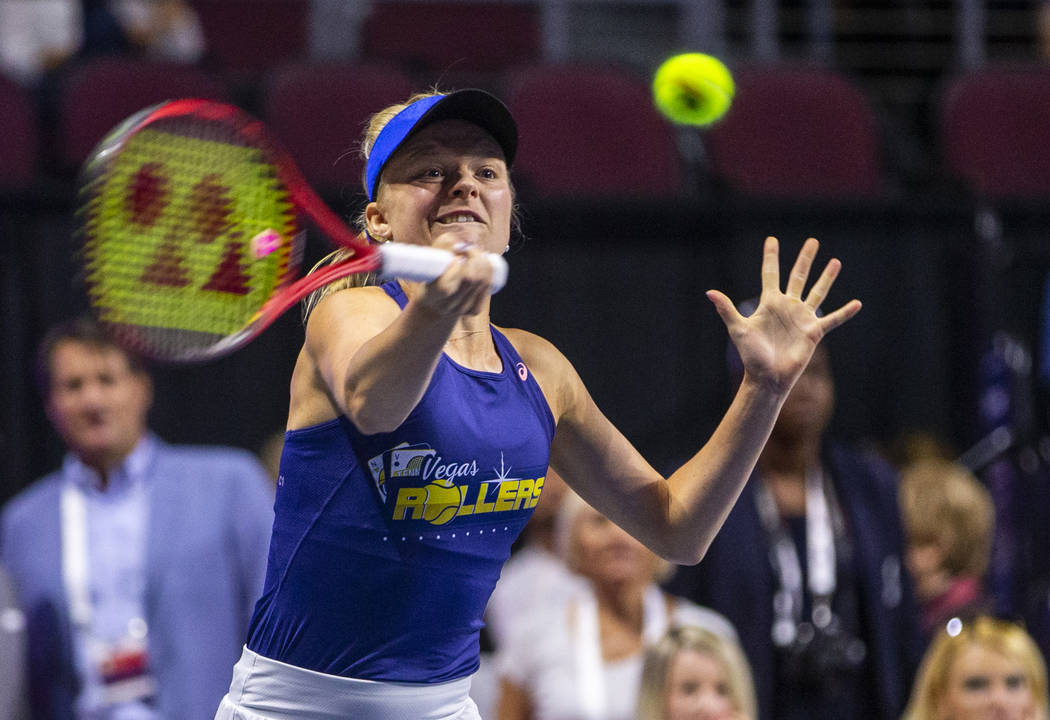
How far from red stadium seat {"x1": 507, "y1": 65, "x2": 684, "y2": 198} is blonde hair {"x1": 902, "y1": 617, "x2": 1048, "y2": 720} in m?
2.83

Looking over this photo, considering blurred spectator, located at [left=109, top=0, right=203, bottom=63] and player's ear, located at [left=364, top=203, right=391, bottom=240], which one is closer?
player's ear, located at [left=364, top=203, right=391, bottom=240]

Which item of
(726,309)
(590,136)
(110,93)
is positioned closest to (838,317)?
(726,309)

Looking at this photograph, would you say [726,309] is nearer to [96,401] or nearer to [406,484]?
[406,484]

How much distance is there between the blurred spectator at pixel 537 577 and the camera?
4.53 metres

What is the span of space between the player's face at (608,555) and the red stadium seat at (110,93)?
8.80ft

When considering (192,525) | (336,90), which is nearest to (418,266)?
(192,525)

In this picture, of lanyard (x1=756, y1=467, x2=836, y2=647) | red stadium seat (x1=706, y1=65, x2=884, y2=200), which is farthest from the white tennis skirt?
red stadium seat (x1=706, y1=65, x2=884, y2=200)

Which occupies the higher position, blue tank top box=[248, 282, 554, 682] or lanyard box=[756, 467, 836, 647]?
blue tank top box=[248, 282, 554, 682]

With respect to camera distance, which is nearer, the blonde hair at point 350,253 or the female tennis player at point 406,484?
the female tennis player at point 406,484

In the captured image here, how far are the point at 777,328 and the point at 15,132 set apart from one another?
4253 millimetres

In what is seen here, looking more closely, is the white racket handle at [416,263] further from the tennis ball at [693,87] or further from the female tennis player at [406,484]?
the tennis ball at [693,87]

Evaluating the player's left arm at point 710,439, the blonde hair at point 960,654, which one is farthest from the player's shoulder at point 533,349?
the blonde hair at point 960,654

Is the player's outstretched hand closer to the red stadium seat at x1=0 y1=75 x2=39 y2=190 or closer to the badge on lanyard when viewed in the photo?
the badge on lanyard

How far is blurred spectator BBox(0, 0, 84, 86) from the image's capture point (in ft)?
21.2
